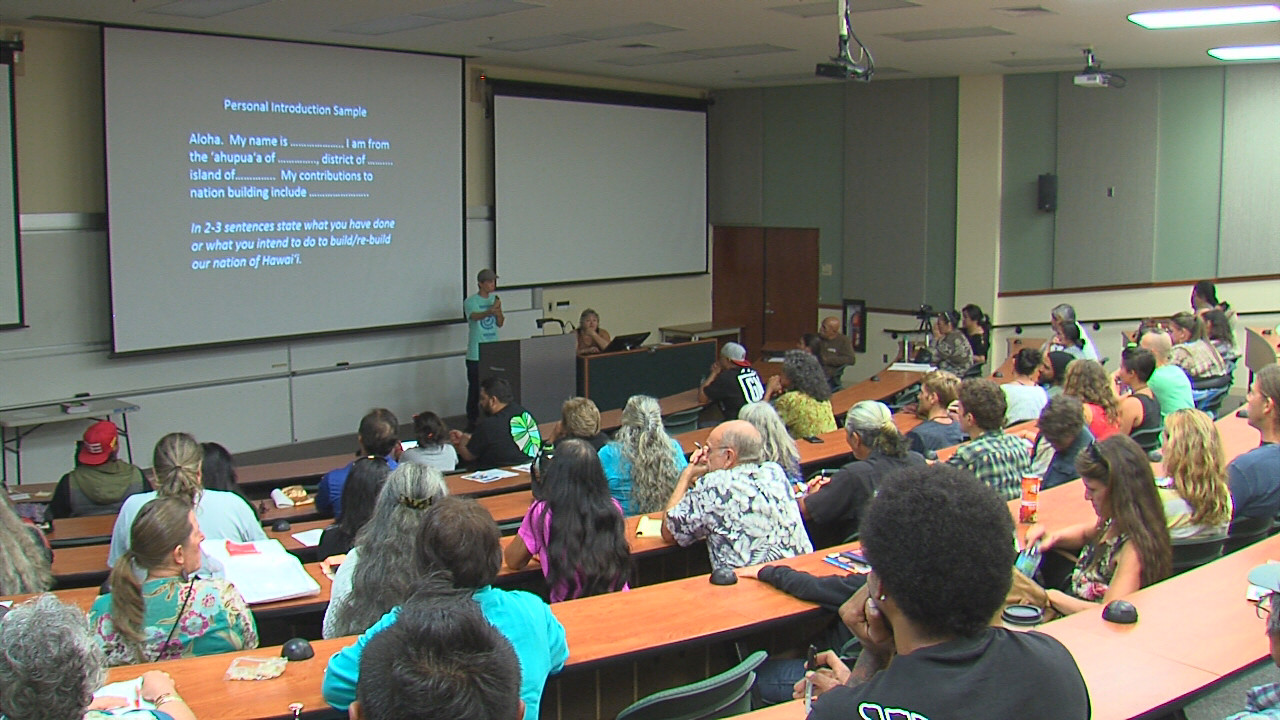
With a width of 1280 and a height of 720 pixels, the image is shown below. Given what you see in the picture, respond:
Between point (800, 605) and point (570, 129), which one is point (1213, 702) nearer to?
point (800, 605)

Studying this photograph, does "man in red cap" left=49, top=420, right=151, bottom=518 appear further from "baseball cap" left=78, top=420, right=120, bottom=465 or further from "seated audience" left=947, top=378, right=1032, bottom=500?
"seated audience" left=947, top=378, right=1032, bottom=500

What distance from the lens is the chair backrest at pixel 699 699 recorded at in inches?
108

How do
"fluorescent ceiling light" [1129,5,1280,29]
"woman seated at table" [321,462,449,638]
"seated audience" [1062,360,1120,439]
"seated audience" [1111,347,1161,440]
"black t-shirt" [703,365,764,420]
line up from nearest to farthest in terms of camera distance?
"woman seated at table" [321,462,449,638] → "seated audience" [1062,360,1120,439] → "seated audience" [1111,347,1161,440] → "fluorescent ceiling light" [1129,5,1280,29] → "black t-shirt" [703,365,764,420]

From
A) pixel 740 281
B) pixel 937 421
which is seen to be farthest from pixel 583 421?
pixel 740 281

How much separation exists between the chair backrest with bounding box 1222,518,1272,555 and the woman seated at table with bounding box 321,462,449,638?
3.00 metres

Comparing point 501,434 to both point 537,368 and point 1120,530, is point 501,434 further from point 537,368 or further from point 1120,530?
point 1120,530

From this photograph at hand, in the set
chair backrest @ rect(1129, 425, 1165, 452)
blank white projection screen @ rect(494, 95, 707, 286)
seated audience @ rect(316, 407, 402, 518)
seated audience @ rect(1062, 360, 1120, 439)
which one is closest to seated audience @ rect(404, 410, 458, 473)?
seated audience @ rect(316, 407, 402, 518)

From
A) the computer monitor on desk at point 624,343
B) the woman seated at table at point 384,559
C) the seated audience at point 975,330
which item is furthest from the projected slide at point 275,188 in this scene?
the woman seated at table at point 384,559

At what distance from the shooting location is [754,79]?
12242 millimetres

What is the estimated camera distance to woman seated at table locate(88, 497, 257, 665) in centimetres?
296

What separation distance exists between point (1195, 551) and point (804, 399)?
2.96 meters

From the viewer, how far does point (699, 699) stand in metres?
2.81

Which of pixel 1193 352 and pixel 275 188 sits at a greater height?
pixel 275 188

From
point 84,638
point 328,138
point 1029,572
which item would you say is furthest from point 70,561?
point 328,138
